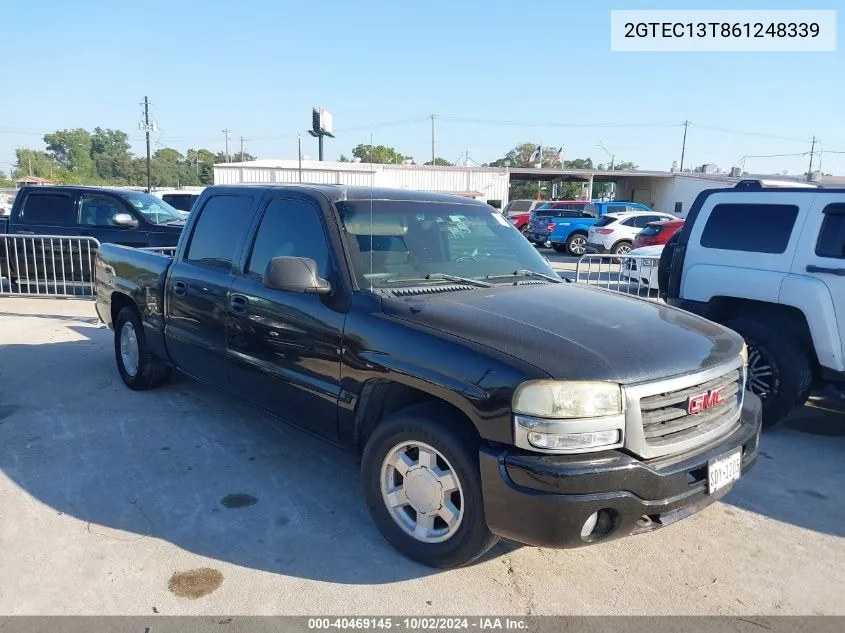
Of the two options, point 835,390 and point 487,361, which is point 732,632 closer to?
point 487,361

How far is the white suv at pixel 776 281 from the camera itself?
499cm

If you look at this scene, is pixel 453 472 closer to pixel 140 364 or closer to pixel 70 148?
pixel 140 364

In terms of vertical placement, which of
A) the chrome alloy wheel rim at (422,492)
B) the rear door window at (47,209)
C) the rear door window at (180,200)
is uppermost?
the rear door window at (180,200)

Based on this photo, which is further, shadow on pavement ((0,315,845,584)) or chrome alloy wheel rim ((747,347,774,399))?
chrome alloy wheel rim ((747,347,774,399))

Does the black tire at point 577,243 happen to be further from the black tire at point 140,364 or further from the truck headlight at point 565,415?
the truck headlight at point 565,415

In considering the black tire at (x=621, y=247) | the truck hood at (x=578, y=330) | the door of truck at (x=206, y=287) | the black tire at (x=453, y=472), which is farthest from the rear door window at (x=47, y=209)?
the black tire at (x=621, y=247)

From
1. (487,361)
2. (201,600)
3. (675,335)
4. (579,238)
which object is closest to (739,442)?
(675,335)

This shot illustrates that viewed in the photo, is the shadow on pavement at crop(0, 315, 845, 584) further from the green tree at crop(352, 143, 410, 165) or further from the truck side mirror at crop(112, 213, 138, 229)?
the green tree at crop(352, 143, 410, 165)

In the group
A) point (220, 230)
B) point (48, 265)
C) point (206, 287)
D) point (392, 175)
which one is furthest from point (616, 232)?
point (392, 175)

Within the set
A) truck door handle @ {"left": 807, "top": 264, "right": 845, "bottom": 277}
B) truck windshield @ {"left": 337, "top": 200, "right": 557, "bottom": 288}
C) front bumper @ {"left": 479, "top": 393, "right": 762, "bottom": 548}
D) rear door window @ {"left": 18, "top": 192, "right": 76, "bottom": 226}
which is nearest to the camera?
front bumper @ {"left": 479, "top": 393, "right": 762, "bottom": 548}

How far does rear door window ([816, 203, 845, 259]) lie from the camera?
5016 mm

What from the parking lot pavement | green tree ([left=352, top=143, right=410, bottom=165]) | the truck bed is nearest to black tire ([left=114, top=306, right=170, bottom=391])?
the truck bed

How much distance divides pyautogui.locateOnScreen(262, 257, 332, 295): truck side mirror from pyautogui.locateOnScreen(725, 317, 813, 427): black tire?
376cm

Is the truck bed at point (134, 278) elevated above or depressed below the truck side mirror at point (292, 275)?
below
